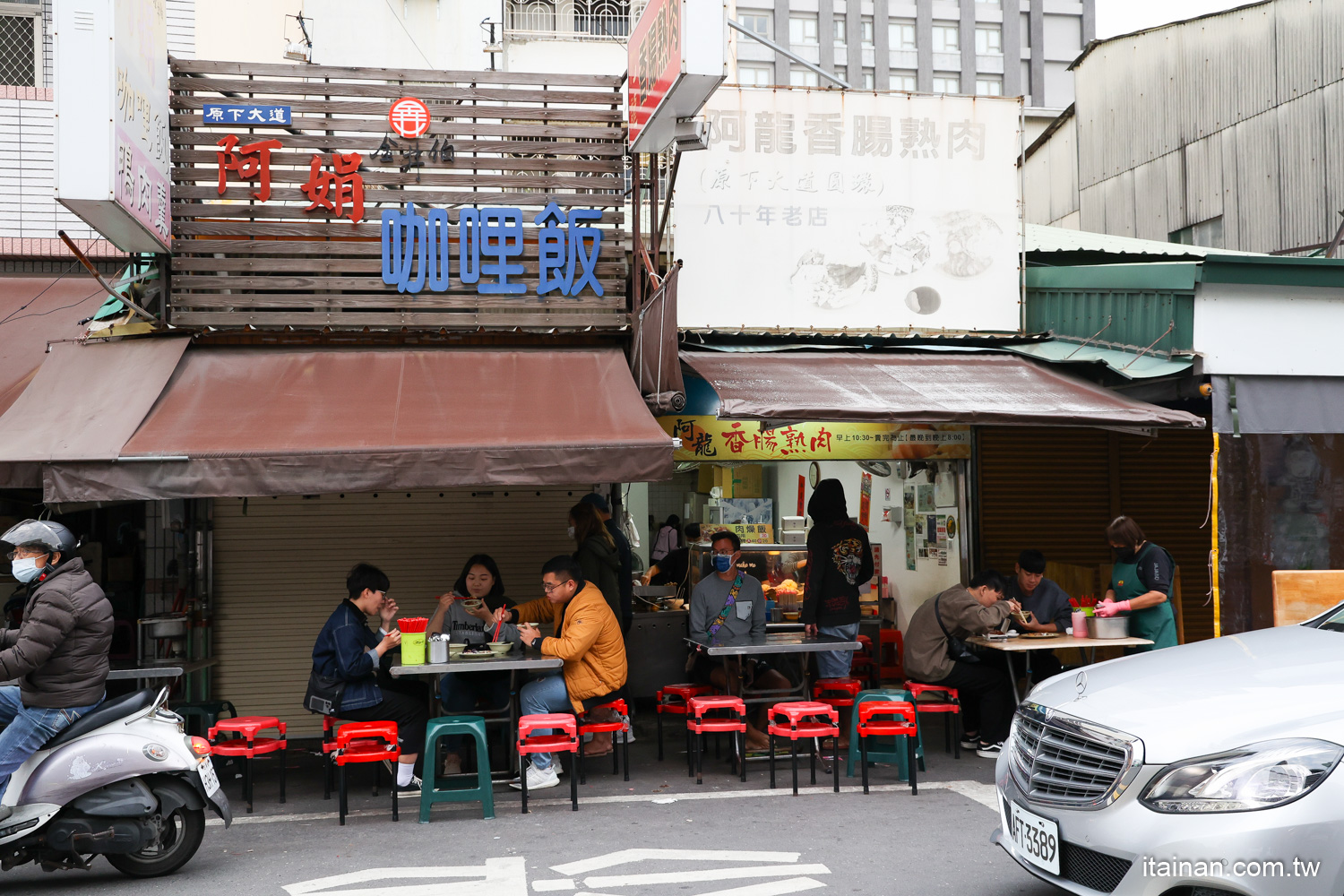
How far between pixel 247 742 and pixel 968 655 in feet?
17.1

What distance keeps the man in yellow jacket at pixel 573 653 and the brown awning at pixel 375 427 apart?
0.78 m

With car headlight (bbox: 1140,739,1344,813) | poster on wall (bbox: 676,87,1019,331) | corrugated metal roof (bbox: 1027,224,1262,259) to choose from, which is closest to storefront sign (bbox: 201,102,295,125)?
poster on wall (bbox: 676,87,1019,331)

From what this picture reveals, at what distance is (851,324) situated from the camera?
10.3 metres

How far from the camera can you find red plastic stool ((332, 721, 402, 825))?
7.09m

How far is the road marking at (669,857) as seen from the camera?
6086mm

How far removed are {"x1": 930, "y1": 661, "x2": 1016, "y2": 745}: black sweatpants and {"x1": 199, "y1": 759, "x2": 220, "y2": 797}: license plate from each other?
17.1 ft

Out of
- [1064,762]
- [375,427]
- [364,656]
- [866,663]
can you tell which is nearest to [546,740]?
[364,656]

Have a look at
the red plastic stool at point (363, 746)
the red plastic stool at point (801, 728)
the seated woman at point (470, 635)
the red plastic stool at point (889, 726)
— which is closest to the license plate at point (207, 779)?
the red plastic stool at point (363, 746)

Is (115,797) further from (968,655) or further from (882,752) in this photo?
(968,655)

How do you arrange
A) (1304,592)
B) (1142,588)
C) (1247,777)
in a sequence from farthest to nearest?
(1304,592)
(1142,588)
(1247,777)

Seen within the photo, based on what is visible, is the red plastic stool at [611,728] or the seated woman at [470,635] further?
the seated woman at [470,635]

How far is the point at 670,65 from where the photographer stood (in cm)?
760

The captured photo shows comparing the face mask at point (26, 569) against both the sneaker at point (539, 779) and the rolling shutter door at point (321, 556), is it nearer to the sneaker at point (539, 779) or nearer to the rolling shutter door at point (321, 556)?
the sneaker at point (539, 779)

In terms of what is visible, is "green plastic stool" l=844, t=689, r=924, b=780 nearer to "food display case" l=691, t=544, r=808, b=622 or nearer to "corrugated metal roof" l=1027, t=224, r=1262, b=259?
"food display case" l=691, t=544, r=808, b=622
